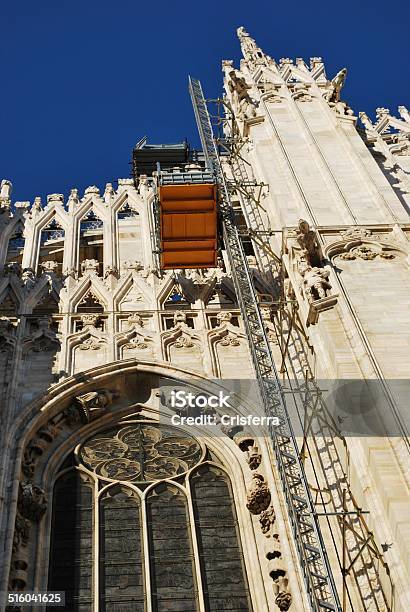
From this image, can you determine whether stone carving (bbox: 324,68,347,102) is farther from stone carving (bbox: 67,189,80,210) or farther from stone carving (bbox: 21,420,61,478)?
stone carving (bbox: 21,420,61,478)

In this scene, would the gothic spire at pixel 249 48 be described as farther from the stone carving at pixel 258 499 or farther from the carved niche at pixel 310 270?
the stone carving at pixel 258 499

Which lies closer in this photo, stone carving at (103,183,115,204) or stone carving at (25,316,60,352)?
stone carving at (25,316,60,352)

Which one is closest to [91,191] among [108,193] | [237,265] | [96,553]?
[108,193]

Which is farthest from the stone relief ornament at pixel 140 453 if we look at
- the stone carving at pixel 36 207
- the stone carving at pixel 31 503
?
the stone carving at pixel 36 207

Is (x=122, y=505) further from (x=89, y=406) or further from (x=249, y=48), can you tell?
(x=249, y=48)

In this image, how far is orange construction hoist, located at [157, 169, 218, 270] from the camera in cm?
1797

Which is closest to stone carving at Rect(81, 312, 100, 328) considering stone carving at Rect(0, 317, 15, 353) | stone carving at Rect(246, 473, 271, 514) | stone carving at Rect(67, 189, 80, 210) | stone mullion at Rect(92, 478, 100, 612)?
stone carving at Rect(0, 317, 15, 353)

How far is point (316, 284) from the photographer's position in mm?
14570

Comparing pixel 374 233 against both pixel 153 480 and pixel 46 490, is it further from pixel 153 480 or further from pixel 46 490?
pixel 46 490

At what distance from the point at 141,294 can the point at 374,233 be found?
13.6ft

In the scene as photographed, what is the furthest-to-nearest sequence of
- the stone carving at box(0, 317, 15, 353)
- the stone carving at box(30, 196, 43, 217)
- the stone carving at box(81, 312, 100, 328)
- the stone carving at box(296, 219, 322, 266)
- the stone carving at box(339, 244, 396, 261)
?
the stone carving at box(30, 196, 43, 217), the stone carving at box(81, 312, 100, 328), the stone carving at box(0, 317, 15, 353), the stone carving at box(339, 244, 396, 261), the stone carving at box(296, 219, 322, 266)

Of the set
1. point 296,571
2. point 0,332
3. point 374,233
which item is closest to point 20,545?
point 296,571

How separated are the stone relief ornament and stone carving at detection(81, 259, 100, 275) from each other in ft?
13.1

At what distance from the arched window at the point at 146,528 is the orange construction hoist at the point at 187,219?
3.91 metres
